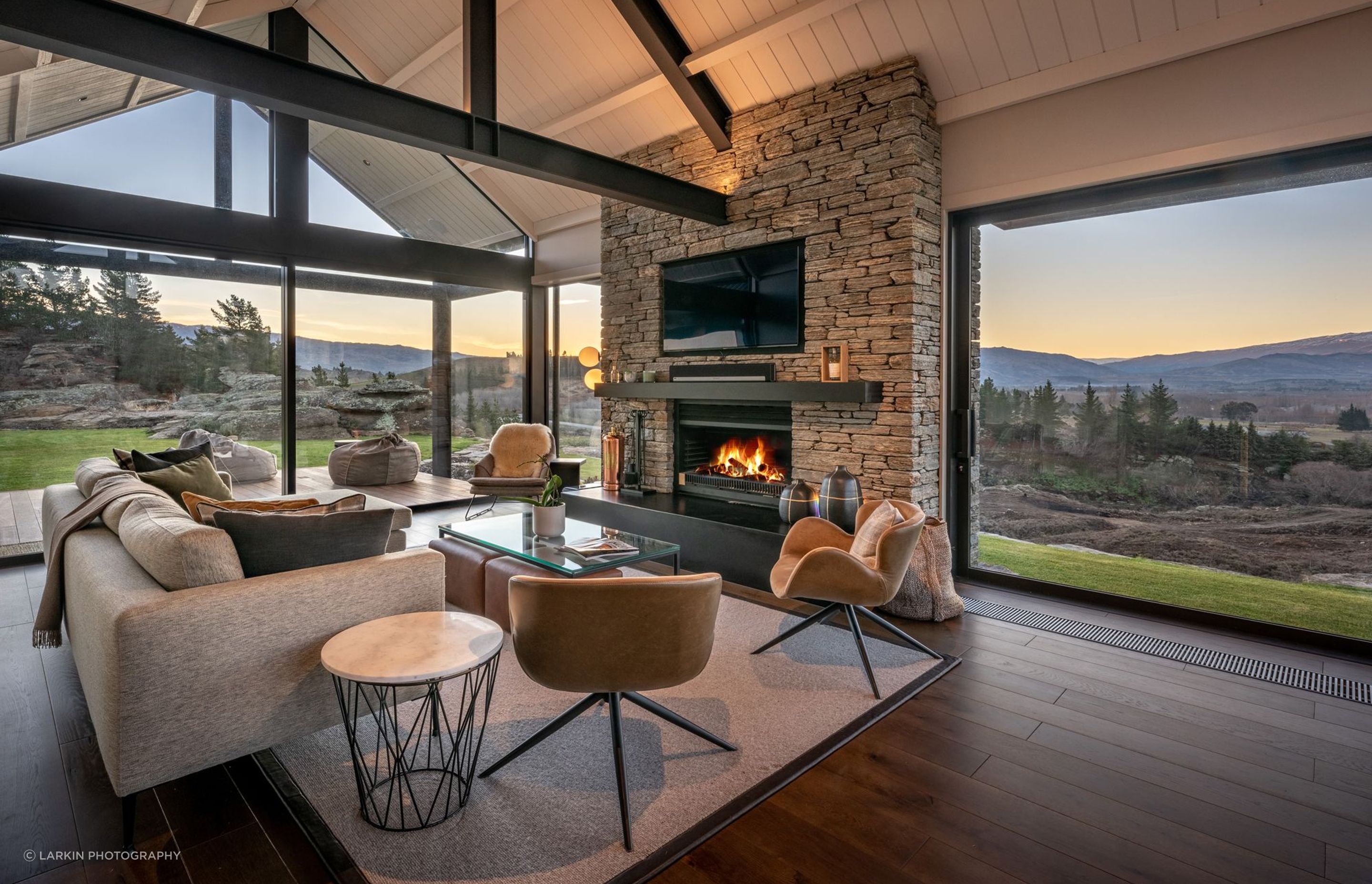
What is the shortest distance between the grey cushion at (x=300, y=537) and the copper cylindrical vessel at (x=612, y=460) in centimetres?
362

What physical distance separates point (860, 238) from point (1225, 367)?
83.3 inches

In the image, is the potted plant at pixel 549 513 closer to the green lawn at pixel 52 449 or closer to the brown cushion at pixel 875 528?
the brown cushion at pixel 875 528

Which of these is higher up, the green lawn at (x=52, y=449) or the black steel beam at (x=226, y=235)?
the black steel beam at (x=226, y=235)

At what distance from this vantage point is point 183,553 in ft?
6.61

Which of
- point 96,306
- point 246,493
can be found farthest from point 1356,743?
point 96,306

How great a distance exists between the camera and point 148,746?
6.17 feet

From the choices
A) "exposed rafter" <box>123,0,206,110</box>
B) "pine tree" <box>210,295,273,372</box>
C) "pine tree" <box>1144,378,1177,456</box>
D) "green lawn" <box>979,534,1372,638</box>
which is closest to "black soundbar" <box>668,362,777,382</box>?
"green lawn" <box>979,534,1372,638</box>

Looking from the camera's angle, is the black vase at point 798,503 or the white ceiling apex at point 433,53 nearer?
the black vase at point 798,503

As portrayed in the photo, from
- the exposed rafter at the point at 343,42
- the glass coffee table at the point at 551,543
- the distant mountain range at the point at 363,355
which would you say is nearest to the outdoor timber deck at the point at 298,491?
the distant mountain range at the point at 363,355

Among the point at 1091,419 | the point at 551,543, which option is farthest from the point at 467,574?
the point at 1091,419

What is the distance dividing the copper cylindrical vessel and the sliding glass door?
9.27 feet

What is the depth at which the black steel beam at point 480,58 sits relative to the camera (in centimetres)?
382

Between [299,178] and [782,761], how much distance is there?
6.24 meters

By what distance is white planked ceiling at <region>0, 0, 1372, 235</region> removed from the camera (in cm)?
356
